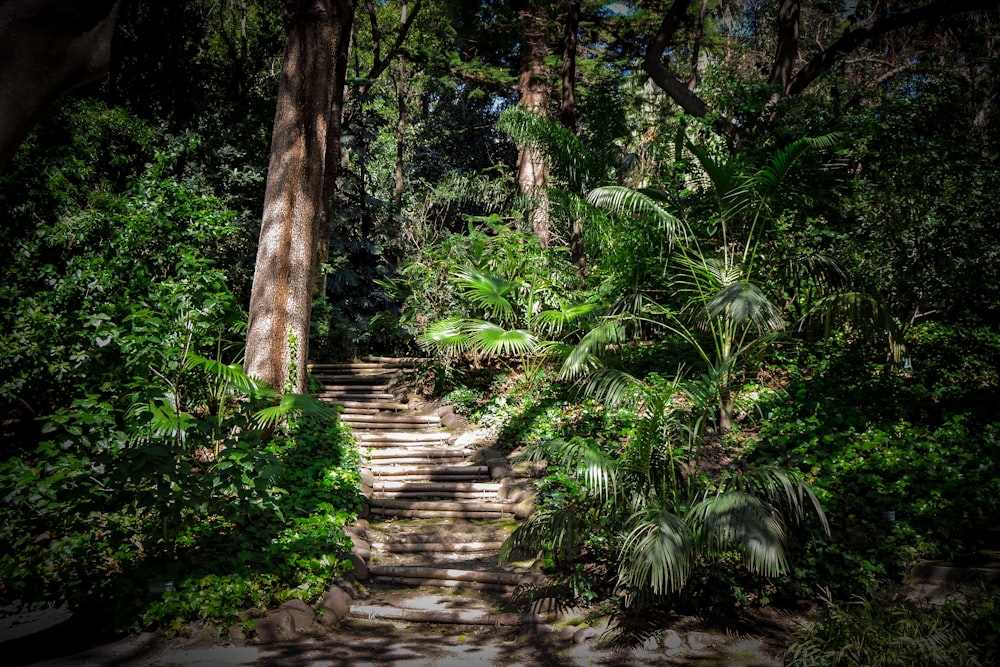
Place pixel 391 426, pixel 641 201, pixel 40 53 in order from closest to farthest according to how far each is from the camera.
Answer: pixel 40 53 < pixel 641 201 < pixel 391 426

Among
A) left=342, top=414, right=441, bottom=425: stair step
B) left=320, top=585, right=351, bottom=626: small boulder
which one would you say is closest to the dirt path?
left=320, top=585, right=351, bottom=626: small boulder

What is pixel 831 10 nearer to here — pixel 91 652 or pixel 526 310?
pixel 526 310

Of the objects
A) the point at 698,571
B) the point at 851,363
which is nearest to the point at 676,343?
the point at 851,363

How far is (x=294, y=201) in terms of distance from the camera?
744 centimetres

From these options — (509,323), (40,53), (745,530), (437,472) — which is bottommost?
(437,472)

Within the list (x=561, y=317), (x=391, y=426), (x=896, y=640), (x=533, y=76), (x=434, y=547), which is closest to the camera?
(x=896, y=640)

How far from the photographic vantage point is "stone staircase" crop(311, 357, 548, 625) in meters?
5.32

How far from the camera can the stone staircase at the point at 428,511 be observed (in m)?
5.32

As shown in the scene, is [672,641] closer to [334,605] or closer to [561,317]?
[334,605]

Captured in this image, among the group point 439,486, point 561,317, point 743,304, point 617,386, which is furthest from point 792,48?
point 439,486

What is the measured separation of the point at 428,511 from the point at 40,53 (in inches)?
245

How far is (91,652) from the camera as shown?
3.79 metres

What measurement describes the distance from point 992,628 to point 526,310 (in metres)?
7.44

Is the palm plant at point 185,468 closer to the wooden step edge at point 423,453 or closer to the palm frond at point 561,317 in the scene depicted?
the wooden step edge at point 423,453
